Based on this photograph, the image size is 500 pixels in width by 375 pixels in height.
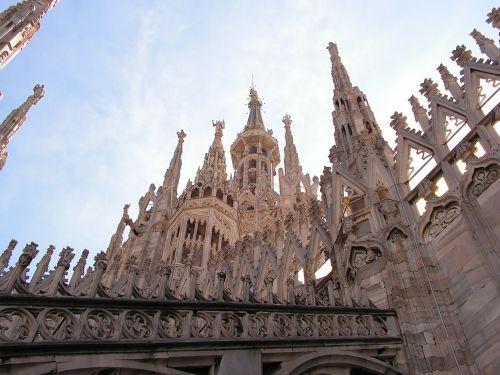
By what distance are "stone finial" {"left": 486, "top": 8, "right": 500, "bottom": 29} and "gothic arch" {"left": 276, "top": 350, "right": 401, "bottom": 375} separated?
812 cm

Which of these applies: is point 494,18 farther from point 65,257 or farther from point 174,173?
point 174,173

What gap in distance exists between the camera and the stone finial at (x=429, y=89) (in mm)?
11398

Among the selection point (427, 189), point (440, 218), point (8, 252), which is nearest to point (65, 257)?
point (8, 252)

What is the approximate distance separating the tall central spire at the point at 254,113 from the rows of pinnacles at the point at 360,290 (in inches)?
1731

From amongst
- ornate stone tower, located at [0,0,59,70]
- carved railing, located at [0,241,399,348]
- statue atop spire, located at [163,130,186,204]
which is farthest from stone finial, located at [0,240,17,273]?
statue atop spire, located at [163,130,186,204]

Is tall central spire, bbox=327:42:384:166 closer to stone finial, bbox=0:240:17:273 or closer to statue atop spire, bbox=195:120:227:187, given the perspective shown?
stone finial, bbox=0:240:17:273

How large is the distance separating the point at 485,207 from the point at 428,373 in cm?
292

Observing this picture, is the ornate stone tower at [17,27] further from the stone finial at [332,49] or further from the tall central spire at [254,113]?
the tall central spire at [254,113]

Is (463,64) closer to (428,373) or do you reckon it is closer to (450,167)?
(450,167)

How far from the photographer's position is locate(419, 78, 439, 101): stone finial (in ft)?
37.4

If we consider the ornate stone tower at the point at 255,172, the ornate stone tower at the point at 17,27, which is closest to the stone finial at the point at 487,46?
the ornate stone tower at the point at 17,27

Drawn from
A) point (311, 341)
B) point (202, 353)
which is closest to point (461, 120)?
point (311, 341)

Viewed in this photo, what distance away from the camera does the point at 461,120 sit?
10.0m

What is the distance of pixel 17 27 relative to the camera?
25.6m
